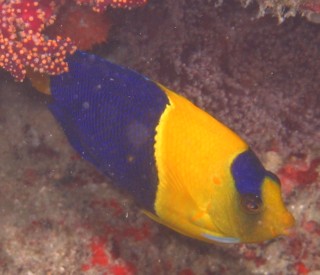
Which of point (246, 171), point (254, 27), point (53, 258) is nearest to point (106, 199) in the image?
point (53, 258)

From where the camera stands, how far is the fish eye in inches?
86.6

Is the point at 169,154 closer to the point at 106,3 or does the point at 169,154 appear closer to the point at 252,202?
the point at 252,202

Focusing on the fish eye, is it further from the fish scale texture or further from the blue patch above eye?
the fish scale texture

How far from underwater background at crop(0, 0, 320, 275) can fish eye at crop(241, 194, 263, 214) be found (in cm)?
105

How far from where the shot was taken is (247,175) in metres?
2.22

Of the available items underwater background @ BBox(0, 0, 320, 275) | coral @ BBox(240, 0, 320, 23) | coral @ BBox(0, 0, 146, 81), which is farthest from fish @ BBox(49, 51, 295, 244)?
coral @ BBox(240, 0, 320, 23)

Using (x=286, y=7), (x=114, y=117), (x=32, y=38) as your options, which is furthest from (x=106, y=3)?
(x=286, y=7)

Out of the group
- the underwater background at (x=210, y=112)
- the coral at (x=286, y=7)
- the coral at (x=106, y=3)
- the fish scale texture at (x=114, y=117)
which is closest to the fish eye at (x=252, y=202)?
the fish scale texture at (x=114, y=117)

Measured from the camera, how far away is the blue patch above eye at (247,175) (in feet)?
7.26

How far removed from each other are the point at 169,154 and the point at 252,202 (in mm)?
533

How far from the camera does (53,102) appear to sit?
8.69 feet

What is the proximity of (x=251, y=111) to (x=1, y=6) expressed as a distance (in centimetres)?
203

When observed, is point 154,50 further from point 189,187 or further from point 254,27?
point 189,187

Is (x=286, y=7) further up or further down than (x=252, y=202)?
further up
